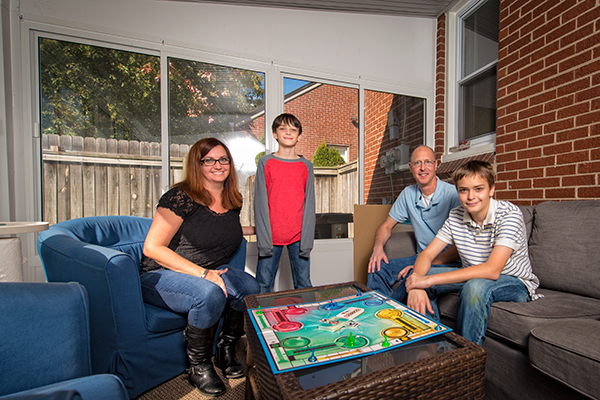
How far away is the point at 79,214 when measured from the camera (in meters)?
2.14

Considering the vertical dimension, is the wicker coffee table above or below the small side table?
below

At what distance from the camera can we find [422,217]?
192cm

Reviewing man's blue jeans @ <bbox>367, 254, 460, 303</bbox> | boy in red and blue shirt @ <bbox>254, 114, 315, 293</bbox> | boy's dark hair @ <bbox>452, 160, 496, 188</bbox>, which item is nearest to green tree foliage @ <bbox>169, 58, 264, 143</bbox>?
boy in red and blue shirt @ <bbox>254, 114, 315, 293</bbox>

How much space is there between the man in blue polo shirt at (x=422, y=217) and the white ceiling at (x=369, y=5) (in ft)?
5.65

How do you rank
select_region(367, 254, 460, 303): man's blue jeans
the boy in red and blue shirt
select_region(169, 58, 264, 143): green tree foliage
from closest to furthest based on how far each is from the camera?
1. select_region(367, 254, 460, 303): man's blue jeans
2. the boy in red and blue shirt
3. select_region(169, 58, 264, 143): green tree foliage

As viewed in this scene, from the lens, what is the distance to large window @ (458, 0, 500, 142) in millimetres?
2596

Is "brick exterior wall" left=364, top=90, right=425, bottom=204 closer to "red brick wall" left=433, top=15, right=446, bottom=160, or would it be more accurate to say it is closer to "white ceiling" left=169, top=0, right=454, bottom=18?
"red brick wall" left=433, top=15, right=446, bottom=160

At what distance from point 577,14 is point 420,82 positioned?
1418 mm

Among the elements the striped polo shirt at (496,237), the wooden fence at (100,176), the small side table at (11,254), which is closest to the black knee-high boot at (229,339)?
the small side table at (11,254)

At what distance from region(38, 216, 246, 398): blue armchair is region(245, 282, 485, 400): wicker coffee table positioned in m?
0.67

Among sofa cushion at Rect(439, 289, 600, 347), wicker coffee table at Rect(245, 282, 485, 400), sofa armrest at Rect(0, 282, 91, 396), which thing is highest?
sofa armrest at Rect(0, 282, 91, 396)

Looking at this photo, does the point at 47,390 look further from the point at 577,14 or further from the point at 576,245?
the point at 577,14

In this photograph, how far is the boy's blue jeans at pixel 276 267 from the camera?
197cm

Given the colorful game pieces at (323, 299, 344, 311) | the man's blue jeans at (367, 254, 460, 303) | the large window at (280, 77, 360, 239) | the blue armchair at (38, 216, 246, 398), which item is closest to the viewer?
the colorful game pieces at (323, 299, 344, 311)
